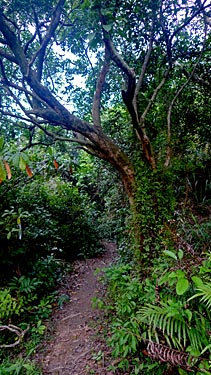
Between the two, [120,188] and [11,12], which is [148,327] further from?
[11,12]

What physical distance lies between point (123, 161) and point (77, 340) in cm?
202

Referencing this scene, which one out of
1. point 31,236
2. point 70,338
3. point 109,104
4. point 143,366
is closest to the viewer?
point 143,366

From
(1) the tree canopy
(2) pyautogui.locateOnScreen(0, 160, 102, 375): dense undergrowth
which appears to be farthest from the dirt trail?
(1) the tree canopy

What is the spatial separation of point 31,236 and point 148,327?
222 centimetres

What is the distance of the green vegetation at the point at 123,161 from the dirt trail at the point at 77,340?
0.54 feet

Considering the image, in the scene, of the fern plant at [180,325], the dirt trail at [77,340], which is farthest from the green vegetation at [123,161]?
the dirt trail at [77,340]

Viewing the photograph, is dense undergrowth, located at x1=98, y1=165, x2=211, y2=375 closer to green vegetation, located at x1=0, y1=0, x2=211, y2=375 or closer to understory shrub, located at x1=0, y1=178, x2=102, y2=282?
green vegetation, located at x1=0, y1=0, x2=211, y2=375

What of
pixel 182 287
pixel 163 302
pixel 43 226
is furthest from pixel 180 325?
pixel 43 226

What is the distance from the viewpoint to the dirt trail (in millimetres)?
2238

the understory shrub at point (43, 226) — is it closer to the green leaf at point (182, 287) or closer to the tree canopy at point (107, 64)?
the tree canopy at point (107, 64)

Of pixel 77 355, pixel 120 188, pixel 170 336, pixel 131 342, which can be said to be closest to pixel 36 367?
pixel 77 355

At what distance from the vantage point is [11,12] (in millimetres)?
2994

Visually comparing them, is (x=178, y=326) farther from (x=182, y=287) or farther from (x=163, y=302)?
(x=182, y=287)

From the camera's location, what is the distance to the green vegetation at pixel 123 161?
6.24 ft
